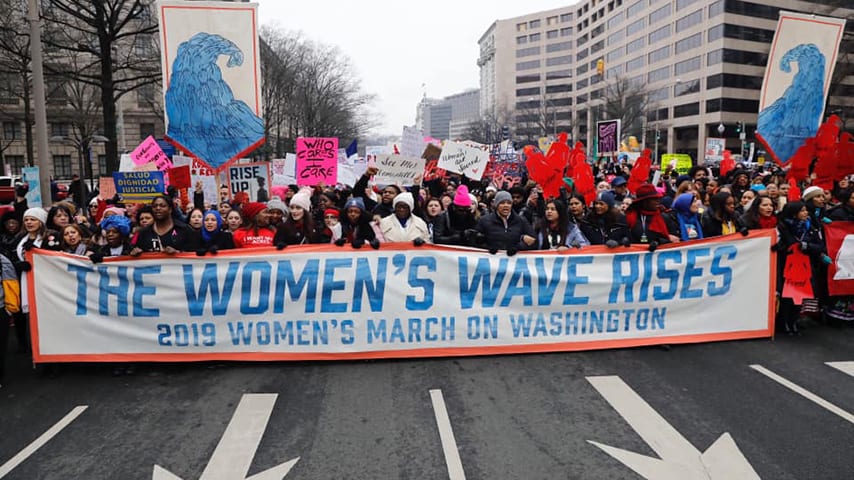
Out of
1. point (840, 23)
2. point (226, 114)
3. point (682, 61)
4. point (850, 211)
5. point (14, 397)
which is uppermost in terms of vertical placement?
point (682, 61)

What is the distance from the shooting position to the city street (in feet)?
13.4

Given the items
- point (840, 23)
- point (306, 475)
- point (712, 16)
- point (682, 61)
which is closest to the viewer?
point (306, 475)

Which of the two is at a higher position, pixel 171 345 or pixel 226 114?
pixel 226 114

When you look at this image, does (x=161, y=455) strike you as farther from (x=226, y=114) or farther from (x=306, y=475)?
(x=226, y=114)

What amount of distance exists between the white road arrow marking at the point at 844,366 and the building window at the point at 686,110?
236ft

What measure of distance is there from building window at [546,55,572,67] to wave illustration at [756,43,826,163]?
11156cm

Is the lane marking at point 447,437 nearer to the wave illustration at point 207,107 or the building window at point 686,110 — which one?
the wave illustration at point 207,107

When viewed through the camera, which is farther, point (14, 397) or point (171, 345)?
point (171, 345)

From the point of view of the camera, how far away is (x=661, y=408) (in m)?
4.98

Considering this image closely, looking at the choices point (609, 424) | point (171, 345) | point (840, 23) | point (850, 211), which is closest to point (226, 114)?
point (171, 345)

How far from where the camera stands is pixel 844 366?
19.5 feet

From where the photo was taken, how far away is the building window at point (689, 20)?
2726 inches

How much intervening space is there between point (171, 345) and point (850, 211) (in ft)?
26.3

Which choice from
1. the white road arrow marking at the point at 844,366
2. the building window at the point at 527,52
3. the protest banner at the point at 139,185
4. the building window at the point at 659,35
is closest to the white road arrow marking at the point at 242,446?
the white road arrow marking at the point at 844,366
